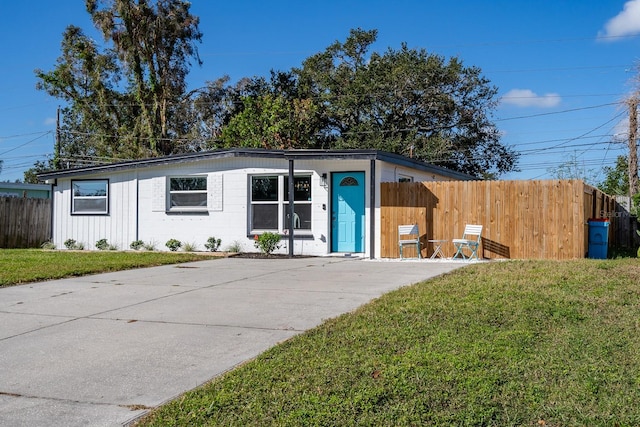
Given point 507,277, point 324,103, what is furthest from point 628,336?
point 324,103

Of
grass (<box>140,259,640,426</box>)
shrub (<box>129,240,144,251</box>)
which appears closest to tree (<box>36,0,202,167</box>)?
shrub (<box>129,240,144,251</box>)

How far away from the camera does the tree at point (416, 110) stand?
32.6 m

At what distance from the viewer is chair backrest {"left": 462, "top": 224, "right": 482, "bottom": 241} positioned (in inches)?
530

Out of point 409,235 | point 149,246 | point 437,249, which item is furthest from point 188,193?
point 437,249

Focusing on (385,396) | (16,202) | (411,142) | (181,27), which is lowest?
(385,396)

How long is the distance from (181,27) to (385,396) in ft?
109

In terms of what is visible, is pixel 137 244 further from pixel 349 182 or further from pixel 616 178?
pixel 616 178

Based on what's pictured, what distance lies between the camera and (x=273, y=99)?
34031mm

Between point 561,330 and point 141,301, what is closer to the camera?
point 561,330

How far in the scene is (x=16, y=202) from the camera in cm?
2016

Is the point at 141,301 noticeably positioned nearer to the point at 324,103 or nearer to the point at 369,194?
the point at 369,194

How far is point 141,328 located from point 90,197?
1312 centimetres

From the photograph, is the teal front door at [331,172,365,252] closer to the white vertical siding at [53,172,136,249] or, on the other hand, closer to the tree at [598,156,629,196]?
the white vertical siding at [53,172,136,249]

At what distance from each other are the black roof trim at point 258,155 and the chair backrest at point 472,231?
8.25 feet
